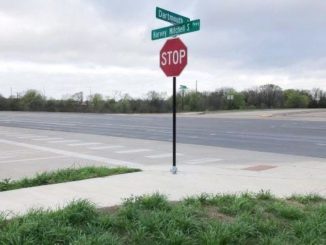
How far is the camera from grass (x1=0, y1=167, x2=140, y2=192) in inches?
335

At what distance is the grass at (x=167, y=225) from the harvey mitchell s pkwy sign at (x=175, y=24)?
15.0 feet

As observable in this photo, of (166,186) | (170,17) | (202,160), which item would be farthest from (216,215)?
(202,160)

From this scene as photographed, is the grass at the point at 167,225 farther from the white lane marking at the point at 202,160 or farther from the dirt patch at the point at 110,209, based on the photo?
the white lane marking at the point at 202,160

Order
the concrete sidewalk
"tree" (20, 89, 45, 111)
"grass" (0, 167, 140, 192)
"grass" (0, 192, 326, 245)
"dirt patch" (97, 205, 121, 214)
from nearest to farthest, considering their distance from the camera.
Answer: "grass" (0, 192, 326, 245) → "dirt patch" (97, 205, 121, 214) → the concrete sidewalk → "grass" (0, 167, 140, 192) → "tree" (20, 89, 45, 111)

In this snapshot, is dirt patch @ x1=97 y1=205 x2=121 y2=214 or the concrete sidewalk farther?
the concrete sidewalk

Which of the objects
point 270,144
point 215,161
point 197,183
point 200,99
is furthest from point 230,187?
point 200,99

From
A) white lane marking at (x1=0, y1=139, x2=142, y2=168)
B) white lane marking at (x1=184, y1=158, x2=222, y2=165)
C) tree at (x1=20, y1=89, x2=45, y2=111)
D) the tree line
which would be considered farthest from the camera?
tree at (x1=20, y1=89, x2=45, y2=111)

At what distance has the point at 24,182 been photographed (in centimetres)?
867

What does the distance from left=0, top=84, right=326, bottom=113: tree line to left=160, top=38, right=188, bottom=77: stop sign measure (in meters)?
69.4

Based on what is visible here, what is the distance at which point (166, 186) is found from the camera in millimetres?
8602

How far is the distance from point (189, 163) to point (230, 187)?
4.66m

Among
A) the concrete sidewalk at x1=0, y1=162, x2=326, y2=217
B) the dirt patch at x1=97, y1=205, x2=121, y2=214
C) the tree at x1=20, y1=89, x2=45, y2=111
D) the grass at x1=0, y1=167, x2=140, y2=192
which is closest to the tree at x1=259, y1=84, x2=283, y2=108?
the tree at x1=20, y1=89, x2=45, y2=111

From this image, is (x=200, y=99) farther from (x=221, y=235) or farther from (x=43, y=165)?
(x=221, y=235)

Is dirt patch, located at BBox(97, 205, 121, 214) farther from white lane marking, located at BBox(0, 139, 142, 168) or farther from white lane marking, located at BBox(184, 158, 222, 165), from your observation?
white lane marking, located at BBox(184, 158, 222, 165)
